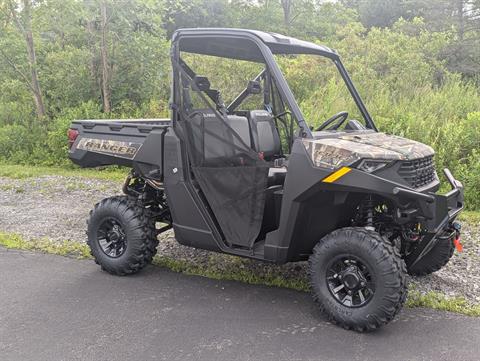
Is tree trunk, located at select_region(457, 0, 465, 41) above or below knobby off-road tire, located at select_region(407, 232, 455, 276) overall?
above

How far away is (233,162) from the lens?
417 centimetres

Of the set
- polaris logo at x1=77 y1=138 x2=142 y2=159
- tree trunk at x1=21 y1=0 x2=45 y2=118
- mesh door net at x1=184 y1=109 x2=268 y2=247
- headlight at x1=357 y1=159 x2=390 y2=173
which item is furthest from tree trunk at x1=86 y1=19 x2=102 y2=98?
headlight at x1=357 y1=159 x2=390 y2=173

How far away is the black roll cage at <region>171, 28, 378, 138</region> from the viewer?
12.5 ft

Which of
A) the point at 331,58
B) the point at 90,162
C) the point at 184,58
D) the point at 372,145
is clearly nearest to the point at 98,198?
the point at 90,162

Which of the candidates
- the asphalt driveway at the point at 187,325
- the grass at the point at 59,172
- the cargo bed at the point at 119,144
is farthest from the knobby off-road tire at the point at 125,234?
the grass at the point at 59,172

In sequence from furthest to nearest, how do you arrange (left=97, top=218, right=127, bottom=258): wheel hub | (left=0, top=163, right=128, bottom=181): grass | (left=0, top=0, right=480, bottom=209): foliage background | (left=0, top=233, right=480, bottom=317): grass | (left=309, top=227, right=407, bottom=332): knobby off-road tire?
(left=0, top=0, right=480, bottom=209): foliage background → (left=0, top=163, right=128, bottom=181): grass → (left=97, top=218, right=127, bottom=258): wheel hub → (left=0, top=233, right=480, bottom=317): grass → (left=309, top=227, right=407, bottom=332): knobby off-road tire

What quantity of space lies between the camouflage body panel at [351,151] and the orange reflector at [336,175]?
4 centimetres

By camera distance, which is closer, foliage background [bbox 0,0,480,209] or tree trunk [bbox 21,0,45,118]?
foliage background [bbox 0,0,480,209]

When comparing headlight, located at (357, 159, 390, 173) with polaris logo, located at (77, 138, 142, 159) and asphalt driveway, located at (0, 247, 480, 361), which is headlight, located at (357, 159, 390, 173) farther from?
polaris logo, located at (77, 138, 142, 159)

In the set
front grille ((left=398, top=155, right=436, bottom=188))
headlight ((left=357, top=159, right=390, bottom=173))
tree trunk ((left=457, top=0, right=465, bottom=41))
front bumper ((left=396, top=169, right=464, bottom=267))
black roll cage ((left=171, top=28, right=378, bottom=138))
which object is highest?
tree trunk ((left=457, top=0, right=465, bottom=41))

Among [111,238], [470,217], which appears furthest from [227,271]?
[470,217]

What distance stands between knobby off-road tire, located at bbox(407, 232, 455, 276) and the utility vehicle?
0.4 inches

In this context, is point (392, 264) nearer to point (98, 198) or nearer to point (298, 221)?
point (298, 221)

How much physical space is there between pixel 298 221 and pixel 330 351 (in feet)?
3.01
